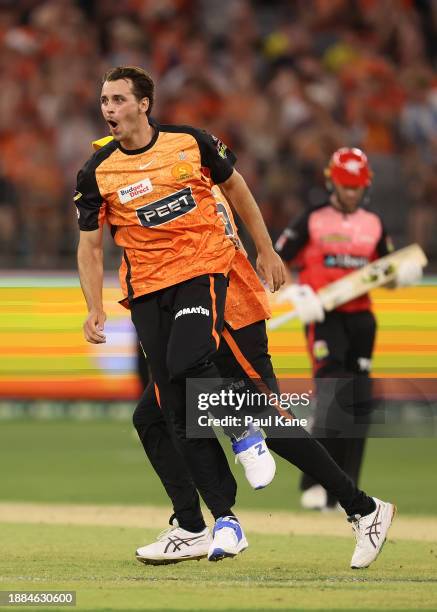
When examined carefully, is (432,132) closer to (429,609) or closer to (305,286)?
(305,286)

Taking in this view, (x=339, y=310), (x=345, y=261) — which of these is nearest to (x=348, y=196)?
(x=345, y=261)

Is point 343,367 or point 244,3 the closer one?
point 343,367

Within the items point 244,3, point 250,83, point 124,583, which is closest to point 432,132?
point 250,83

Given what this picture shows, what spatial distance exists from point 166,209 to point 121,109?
20.9 inches

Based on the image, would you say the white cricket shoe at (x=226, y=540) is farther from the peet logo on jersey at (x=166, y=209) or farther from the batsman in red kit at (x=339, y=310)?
the batsman in red kit at (x=339, y=310)

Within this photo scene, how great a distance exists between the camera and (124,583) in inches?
270

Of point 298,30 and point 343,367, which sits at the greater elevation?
point 298,30

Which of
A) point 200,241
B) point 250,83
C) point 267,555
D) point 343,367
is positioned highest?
point 250,83

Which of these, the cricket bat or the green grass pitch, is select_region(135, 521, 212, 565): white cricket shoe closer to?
the green grass pitch

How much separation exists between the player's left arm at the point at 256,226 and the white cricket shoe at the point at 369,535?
1.24m

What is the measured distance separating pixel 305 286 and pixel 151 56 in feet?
25.3

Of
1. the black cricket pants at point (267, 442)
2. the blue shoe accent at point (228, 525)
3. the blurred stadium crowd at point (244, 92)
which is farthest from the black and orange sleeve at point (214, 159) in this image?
the blurred stadium crowd at point (244, 92)

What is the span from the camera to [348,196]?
10.3m

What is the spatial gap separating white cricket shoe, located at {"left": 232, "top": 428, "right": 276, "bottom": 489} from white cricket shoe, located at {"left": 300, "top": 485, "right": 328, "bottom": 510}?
3072 mm
